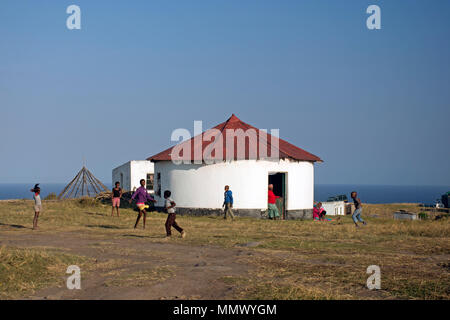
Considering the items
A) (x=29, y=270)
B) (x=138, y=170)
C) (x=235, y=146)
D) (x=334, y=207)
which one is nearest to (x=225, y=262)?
(x=29, y=270)

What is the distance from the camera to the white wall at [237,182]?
2644cm

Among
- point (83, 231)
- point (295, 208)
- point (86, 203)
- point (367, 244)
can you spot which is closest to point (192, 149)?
point (295, 208)

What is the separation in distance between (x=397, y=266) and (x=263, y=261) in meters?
2.92

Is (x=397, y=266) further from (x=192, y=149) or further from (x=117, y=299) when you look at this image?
(x=192, y=149)

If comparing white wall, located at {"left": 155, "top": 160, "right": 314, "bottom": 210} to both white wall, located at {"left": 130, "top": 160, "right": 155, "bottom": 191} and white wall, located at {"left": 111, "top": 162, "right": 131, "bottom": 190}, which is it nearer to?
white wall, located at {"left": 130, "top": 160, "right": 155, "bottom": 191}

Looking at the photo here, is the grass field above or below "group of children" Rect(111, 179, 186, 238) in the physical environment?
below

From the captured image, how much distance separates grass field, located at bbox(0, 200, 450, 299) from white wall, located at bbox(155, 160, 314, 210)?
6609 mm

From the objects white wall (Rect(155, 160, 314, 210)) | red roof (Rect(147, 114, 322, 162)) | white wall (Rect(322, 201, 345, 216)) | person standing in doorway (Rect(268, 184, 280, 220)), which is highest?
red roof (Rect(147, 114, 322, 162))

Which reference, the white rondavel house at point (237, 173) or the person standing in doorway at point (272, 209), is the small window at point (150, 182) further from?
the person standing in doorway at point (272, 209)

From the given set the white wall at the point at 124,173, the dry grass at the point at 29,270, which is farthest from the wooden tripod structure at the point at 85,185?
the dry grass at the point at 29,270

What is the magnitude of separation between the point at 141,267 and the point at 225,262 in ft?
6.54

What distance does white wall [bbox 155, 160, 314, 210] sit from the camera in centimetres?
2644

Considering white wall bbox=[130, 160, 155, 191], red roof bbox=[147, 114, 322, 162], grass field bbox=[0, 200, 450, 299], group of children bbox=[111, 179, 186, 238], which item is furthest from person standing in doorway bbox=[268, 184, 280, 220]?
white wall bbox=[130, 160, 155, 191]
